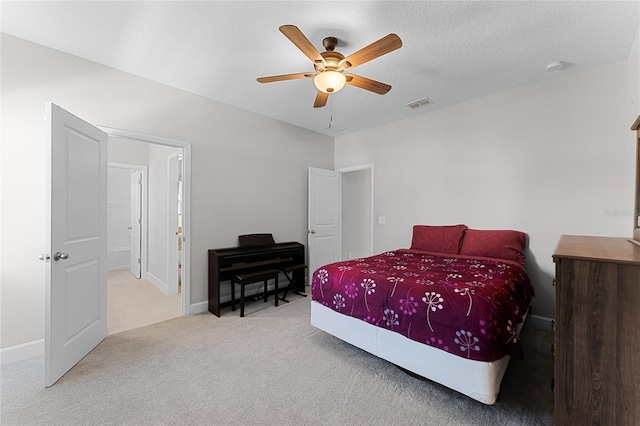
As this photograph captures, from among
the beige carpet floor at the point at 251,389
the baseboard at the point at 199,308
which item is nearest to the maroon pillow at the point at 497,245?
the beige carpet floor at the point at 251,389

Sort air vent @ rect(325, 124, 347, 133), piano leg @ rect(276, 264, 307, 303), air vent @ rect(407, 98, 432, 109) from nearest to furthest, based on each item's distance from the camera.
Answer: air vent @ rect(407, 98, 432, 109), piano leg @ rect(276, 264, 307, 303), air vent @ rect(325, 124, 347, 133)

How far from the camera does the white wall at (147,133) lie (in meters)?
2.29


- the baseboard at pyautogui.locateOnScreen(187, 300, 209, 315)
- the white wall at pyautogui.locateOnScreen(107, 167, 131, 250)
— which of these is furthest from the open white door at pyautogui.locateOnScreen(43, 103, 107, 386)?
the white wall at pyautogui.locateOnScreen(107, 167, 131, 250)

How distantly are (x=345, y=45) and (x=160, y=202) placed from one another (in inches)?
149

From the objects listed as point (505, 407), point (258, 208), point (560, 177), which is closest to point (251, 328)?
point (258, 208)

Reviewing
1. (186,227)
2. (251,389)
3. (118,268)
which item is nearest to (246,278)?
(186,227)

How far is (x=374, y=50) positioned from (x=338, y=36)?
0.49m

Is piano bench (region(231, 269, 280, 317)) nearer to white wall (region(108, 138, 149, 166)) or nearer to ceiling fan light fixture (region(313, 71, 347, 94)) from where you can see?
ceiling fan light fixture (region(313, 71, 347, 94))

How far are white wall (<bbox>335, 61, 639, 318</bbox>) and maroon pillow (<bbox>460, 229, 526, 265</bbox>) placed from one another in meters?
0.19

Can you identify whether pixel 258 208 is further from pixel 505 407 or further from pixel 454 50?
pixel 505 407

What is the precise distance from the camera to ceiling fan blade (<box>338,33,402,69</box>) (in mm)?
1763

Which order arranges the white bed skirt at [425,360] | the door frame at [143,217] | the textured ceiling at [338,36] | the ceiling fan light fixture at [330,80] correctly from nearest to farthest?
the white bed skirt at [425,360] < the textured ceiling at [338,36] < the ceiling fan light fixture at [330,80] < the door frame at [143,217]

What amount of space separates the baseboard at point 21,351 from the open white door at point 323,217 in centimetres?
324

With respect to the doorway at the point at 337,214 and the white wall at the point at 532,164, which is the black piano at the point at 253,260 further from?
the white wall at the point at 532,164
